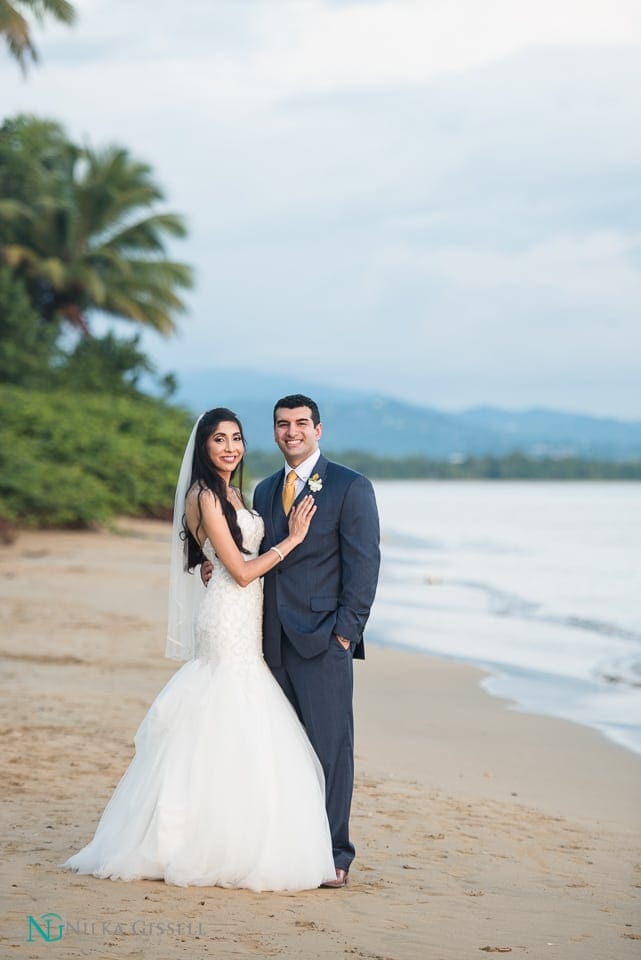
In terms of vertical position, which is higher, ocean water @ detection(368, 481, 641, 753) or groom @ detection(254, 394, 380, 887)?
groom @ detection(254, 394, 380, 887)

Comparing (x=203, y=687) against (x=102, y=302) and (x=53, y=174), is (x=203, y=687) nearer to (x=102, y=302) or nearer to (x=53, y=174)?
(x=102, y=302)

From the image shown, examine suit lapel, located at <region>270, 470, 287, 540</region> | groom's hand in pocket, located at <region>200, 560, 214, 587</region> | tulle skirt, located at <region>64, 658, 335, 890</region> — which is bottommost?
tulle skirt, located at <region>64, 658, 335, 890</region>

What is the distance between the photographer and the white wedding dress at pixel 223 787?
197 inches

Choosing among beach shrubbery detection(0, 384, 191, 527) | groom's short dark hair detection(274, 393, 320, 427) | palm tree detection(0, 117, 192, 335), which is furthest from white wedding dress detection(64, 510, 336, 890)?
palm tree detection(0, 117, 192, 335)

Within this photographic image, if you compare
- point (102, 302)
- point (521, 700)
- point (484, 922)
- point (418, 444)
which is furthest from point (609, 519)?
point (418, 444)

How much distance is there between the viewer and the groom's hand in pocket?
5473 millimetres

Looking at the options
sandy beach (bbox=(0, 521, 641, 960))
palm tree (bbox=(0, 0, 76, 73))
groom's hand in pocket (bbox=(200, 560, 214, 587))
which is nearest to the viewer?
sandy beach (bbox=(0, 521, 641, 960))

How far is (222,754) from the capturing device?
5.11 metres

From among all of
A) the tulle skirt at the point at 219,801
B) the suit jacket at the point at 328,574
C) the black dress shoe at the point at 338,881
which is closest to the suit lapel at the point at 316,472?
the suit jacket at the point at 328,574

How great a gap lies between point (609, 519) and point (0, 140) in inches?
1145

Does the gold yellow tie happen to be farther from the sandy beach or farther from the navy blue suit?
the sandy beach

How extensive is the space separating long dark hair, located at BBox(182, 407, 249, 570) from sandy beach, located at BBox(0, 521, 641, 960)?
139 cm

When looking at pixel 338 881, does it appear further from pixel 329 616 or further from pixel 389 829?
pixel 389 829

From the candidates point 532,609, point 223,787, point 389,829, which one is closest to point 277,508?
point 223,787
